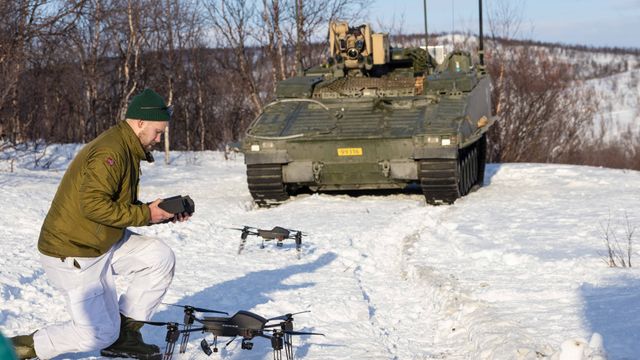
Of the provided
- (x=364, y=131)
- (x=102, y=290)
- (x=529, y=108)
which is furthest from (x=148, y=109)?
(x=529, y=108)

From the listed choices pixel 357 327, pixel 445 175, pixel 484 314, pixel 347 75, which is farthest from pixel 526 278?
pixel 347 75

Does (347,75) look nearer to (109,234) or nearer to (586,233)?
(586,233)

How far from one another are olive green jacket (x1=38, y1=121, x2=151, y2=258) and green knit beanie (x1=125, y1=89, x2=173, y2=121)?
17 cm

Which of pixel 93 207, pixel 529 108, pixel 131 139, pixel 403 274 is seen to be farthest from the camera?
pixel 529 108

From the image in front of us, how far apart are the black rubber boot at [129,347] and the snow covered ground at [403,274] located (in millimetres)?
260

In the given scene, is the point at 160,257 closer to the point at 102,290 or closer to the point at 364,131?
the point at 102,290

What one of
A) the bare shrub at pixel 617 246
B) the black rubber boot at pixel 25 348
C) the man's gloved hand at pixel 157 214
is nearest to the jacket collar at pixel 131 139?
the man's gloved hand at pixel 157 214

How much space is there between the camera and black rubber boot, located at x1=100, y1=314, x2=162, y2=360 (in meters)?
5.76

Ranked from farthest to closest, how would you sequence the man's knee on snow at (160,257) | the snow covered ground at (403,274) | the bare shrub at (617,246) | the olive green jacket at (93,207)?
the bare shrub at (617,246)
the snow covered ground at (403,274)
the man's knee on snow at (160,257)
the olive green jacket at (93,207)

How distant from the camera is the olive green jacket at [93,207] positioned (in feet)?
17.6

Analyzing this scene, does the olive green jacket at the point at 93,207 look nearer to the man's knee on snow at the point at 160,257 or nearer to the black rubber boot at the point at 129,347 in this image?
the man's knee on snow at the point at 160,257

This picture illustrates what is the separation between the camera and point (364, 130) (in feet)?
48.7

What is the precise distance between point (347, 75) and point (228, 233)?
622 centimetres

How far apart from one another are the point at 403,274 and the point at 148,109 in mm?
4413
